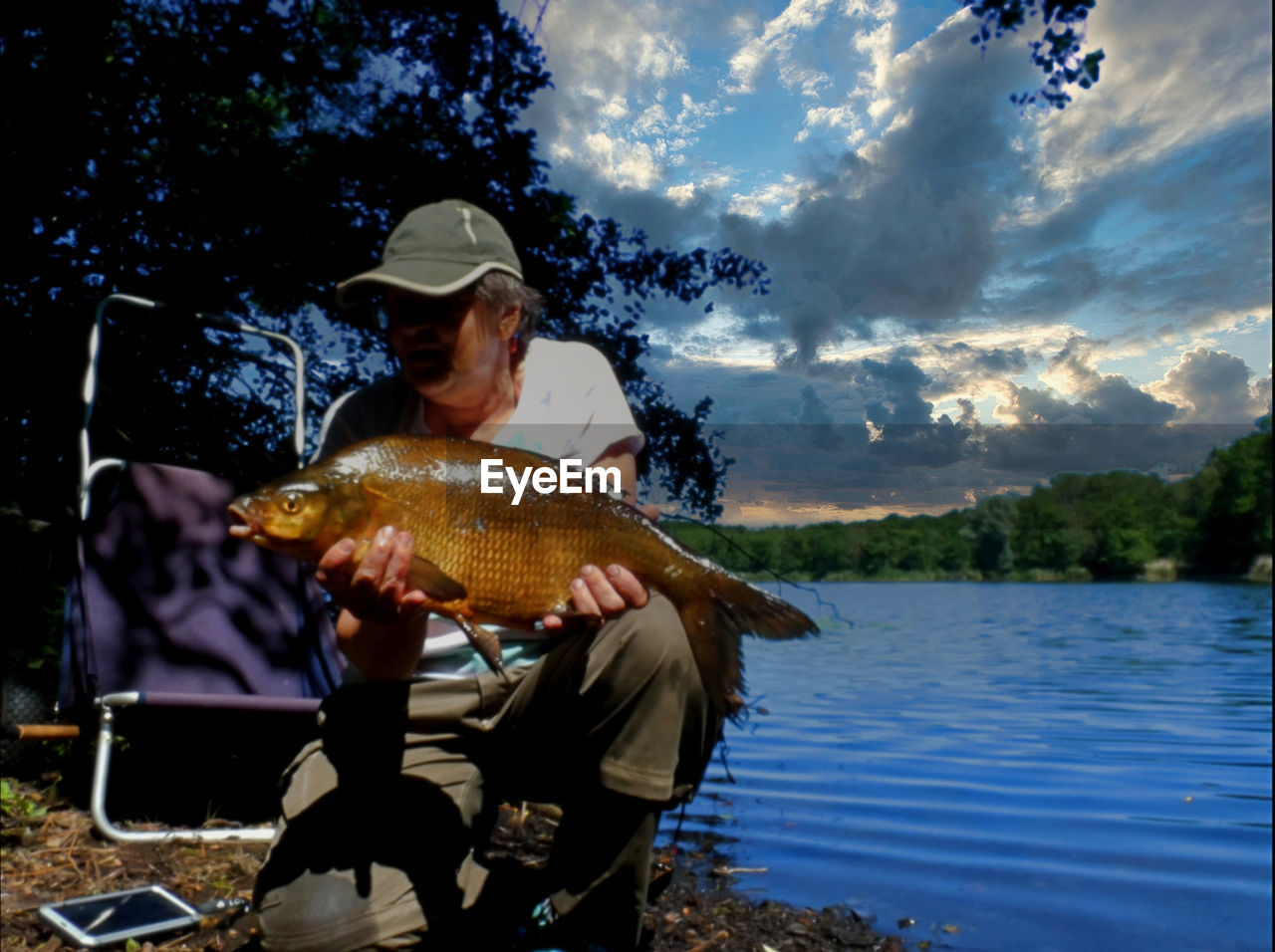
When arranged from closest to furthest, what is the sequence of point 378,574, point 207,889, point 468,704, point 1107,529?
point 378,574 < point 468,704 < point 207,889 < point 1107,529

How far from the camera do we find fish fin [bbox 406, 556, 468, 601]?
1810 mm

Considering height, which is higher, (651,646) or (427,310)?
(427,310)

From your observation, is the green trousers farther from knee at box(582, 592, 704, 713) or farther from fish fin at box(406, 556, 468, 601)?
fish fin at box(406, 556, 468, 601)

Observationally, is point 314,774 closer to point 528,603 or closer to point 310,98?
point 528,603

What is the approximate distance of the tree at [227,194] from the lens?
4824 millimetres

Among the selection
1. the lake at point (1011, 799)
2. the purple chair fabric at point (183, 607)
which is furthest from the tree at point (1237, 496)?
the purple chair fabric at point (183, 607)

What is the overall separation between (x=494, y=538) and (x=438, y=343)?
667 mm

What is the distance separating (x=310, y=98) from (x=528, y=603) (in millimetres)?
5358

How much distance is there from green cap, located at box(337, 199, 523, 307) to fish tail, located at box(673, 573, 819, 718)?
1.02 m

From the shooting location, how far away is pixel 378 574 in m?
1.80

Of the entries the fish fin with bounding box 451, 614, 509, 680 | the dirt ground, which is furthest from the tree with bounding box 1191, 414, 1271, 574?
the fish fin with bounding box 451, 614, 509, 680

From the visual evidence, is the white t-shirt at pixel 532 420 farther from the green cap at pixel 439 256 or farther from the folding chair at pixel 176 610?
the folding chair at pixel 176 610

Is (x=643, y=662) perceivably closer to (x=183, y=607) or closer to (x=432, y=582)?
(x=432, y=582)

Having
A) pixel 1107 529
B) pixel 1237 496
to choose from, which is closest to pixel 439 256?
pixel 1107 529
